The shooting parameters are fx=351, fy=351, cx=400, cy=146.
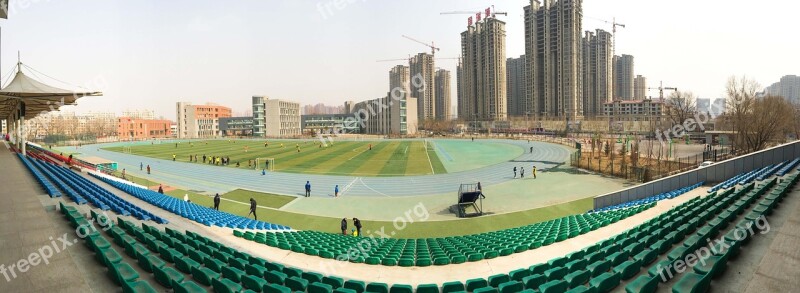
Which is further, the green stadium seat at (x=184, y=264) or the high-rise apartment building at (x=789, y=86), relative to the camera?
the high-rise apartment building at (x=789, y=86)

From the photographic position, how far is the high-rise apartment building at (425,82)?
187 metres

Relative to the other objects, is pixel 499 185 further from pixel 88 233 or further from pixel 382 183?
pixel 88 233

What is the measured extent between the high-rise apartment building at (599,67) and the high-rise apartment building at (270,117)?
122111 mm

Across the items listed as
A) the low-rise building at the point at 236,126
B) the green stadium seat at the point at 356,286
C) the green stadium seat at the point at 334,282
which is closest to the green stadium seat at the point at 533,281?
the green stadium seat at the point at 356,286

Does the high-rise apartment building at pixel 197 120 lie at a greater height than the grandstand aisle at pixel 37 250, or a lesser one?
greater

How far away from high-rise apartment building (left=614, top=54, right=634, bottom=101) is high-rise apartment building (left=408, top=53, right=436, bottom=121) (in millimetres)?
94028

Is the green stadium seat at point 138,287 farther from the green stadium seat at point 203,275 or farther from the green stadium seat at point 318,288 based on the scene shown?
the green stadium seat at point 318,288

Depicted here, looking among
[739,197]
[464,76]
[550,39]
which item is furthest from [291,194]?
[464,76]

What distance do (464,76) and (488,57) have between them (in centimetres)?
1560

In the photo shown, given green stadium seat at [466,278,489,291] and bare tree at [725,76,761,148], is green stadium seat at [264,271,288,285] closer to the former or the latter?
green stadium seat at [466,278,489,291]

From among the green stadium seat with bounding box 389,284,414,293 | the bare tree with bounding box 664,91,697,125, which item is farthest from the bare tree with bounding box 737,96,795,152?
the green stadium seat with bounding box 389,284,414,293

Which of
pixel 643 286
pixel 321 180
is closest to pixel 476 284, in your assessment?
pixel 643 286

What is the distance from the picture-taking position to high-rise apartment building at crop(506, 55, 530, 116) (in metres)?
169

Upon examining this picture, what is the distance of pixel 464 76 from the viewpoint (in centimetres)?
15912
